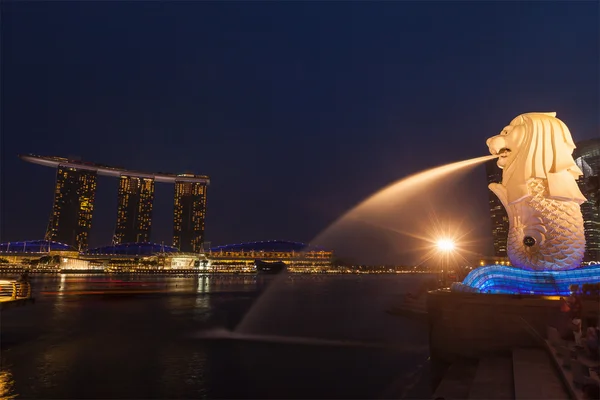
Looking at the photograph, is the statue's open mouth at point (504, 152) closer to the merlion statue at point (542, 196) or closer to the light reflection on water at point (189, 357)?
the merlion statue at point (542, 196)

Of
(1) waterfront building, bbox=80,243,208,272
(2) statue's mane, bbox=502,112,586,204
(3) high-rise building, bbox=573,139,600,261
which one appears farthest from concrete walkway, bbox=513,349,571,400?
(1) waterfront building, bbox=80,243,208,272

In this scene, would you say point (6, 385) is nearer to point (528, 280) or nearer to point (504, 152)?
point (528, 280)

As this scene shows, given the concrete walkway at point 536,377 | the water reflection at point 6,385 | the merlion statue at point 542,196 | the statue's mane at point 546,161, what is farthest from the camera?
the statue's mane at point 546,161

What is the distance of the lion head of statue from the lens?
16.8 m

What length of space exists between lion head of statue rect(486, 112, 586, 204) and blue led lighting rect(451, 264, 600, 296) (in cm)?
310

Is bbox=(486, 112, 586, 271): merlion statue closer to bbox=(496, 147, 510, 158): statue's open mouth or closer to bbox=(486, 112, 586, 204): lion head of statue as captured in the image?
bbox=(486, 112, 586, 204): lion head of statue

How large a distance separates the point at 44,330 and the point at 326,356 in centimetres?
1693

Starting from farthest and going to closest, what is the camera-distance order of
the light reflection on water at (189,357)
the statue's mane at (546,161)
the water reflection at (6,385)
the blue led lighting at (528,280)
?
the statue's mane at (546,161) < the blue led lighting at (528,280) < the light reflection on water at (189,357) < the water reflection at (6,385)

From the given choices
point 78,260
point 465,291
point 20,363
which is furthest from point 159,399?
point 78,260

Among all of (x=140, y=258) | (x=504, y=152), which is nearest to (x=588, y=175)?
(x=504, y=152)

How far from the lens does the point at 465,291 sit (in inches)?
617

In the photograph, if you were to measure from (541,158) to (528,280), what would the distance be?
17.3 feet

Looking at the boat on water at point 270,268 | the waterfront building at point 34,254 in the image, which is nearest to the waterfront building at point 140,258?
the waterfront building at point 34,254

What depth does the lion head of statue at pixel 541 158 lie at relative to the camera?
55.3ft
